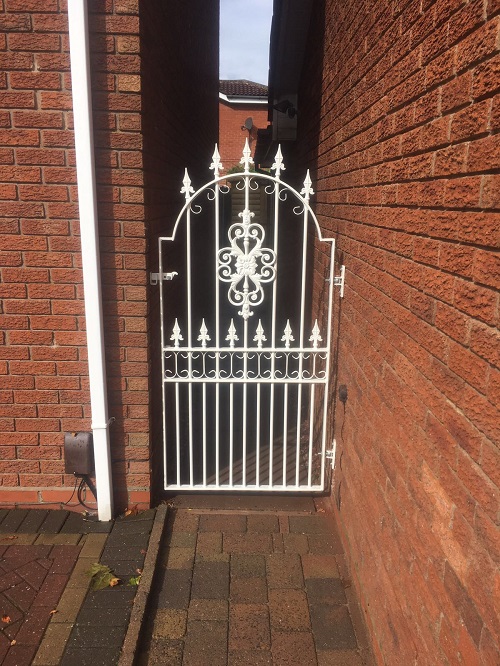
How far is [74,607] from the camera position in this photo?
106 inches

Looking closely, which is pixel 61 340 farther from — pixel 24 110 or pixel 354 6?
pixel 354 6

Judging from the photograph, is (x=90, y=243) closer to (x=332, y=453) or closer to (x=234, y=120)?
(x=332, y=453)

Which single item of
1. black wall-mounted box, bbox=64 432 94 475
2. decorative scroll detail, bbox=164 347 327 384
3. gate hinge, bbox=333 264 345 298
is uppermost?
gate hinge, bbox=333 264 345 298

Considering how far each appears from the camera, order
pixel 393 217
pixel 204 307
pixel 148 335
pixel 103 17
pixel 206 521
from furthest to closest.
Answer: pixel 204 307
pixel 206 521
pixel 148 335
pixel 103 17
pixel 393 217

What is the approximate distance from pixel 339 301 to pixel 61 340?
5.98 ft

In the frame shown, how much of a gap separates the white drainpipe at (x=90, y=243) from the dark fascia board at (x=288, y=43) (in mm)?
3525

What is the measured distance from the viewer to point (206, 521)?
139 inches

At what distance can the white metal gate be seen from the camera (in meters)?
3.34

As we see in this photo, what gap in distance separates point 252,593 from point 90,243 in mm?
2191

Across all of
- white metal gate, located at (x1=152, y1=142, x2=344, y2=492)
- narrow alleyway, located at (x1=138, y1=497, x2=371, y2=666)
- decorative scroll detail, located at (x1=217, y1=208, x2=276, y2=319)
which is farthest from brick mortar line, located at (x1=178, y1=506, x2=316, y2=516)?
decorative scroll detail, located at (x1=217, y1=208, x2=276, y2=319)

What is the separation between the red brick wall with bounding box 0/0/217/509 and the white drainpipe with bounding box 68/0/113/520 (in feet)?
0.28

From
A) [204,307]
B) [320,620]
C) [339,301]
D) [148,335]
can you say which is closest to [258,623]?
[320,620]

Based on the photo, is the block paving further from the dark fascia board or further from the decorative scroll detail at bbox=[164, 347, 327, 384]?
the dark fascia board

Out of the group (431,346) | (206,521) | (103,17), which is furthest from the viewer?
(206,521)
